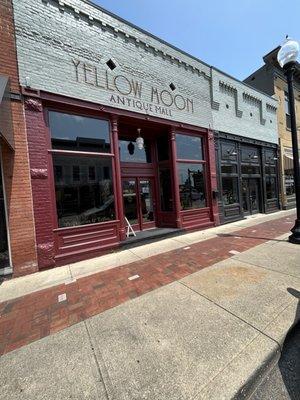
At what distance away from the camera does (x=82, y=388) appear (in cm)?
217

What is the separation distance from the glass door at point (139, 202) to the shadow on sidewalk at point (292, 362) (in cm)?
620

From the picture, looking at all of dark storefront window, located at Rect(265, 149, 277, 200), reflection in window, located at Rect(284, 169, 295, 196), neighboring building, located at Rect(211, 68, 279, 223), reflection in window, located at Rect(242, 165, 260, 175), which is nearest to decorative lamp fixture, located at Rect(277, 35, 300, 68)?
neighboring building, located at Rect(211, 68, 279, 223)

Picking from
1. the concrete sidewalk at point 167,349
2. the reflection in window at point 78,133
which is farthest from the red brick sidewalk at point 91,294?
the reflection in window at point 78,133

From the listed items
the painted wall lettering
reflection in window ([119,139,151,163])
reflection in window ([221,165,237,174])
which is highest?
the painted wall lettering

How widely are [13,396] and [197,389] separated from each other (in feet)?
5.41

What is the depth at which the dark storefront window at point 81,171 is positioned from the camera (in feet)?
20.5

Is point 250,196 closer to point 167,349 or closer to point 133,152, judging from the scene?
point 133,152

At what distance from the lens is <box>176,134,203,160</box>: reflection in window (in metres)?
9.09

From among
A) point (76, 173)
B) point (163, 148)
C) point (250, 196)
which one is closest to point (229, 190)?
point (250, 196)

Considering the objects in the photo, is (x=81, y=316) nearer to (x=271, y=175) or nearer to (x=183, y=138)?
(x=183, y=138)

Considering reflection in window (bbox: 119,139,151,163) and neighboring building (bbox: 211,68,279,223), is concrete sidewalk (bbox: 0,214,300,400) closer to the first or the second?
reflection in window (bbox: 119,139,151,163)

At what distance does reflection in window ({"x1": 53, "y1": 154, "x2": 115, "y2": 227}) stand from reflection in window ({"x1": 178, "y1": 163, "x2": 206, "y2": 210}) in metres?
3.07

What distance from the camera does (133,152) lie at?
8.95 meters

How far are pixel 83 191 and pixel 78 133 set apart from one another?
1610 millimetres
